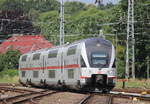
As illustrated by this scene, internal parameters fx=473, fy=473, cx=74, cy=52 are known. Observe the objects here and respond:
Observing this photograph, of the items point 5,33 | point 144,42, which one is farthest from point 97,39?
point 5,33

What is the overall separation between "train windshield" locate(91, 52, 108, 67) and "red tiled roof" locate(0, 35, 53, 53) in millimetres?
69451

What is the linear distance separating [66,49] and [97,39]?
10.5 feet

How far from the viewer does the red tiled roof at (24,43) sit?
96.2m

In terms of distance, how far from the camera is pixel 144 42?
62.5m

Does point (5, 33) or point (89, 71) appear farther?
point (5, 33)

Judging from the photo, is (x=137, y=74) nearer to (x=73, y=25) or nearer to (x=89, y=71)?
(x=89, y=71)

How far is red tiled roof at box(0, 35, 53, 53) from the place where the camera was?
3787 inches

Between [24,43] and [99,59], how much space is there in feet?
243

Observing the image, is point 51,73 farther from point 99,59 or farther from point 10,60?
point 10,60

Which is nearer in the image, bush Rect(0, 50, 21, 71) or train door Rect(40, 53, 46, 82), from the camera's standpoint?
train door Rect(40, 53, 46, 82)

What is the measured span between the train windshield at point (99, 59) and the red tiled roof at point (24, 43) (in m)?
69.5

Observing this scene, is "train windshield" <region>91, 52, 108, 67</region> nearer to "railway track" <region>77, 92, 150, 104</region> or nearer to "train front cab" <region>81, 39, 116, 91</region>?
"train front cab" <region>81, 39, 116, 91</region>

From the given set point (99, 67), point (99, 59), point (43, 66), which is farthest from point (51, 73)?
point (99, 67)

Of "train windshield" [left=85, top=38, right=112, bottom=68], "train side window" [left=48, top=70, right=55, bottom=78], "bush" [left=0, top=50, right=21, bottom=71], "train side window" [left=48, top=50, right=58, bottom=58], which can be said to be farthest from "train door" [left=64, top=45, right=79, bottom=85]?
"bush" [left=0, top=50, right=21, bottom=71]
